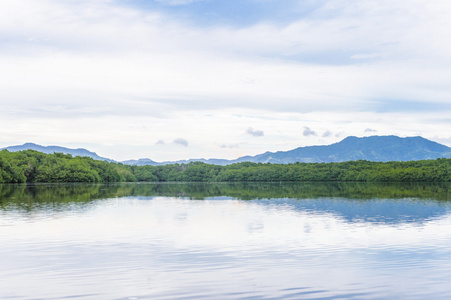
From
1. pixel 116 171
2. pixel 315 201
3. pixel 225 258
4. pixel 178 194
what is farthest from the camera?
pixel 116 171

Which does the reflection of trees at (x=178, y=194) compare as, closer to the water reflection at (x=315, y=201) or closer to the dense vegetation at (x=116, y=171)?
the water reflection at (x=315, y=201)

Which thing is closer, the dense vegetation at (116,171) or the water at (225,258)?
the water at (225,258)

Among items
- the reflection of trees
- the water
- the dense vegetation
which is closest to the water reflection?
the reflection of trees

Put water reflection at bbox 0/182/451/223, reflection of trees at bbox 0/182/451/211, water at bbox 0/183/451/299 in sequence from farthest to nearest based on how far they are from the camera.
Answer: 1. reflection of trees at bbox 0/182/451/211
2. water reflection at bbox 0/182/451/223
3. water at bbox 0/183/451/299

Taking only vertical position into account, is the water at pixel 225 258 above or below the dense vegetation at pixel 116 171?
below

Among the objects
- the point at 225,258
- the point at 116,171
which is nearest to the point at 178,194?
the point at 225,258

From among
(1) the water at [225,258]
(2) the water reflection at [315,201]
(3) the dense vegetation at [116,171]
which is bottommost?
(1) the water at [225,258]

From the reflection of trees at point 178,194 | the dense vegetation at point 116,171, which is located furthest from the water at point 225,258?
the dense vegetation at point 116,171

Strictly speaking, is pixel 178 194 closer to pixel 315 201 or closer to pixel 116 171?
pixel 315 201

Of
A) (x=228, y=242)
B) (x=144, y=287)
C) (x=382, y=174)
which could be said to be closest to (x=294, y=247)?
(x=228, y=242)

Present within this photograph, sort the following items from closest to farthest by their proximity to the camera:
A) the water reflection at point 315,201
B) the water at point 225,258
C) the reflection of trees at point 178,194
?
the water at point 225,258, the water reflection at point 315,201, the reflection of trees at point 178,194

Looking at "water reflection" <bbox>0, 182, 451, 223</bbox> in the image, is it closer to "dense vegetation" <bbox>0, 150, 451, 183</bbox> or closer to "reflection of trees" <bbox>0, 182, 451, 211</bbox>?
"reflection of trees" <bbox>0, 182, 451, 211</bbox>

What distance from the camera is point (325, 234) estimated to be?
71.7ft

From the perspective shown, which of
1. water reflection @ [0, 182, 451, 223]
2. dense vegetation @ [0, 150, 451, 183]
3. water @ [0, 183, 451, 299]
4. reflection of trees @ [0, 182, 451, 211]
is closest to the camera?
water @ [0, 183, 451, 299]
